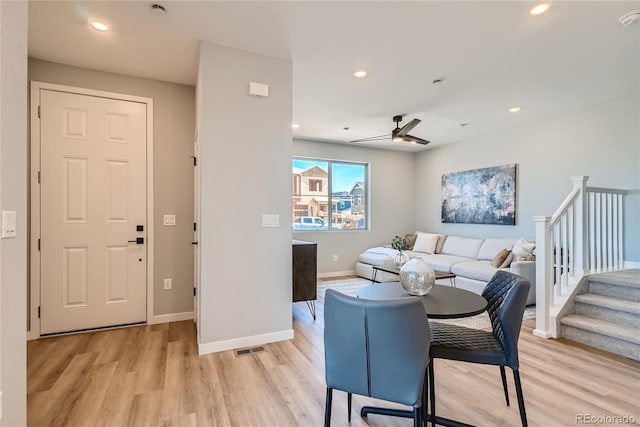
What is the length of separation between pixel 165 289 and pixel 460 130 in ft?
16.3

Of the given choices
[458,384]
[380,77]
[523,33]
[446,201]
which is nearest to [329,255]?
[446,201]

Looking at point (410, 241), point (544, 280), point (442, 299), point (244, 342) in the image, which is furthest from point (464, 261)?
point (244, 342)

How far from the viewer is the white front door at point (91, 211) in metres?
2.94

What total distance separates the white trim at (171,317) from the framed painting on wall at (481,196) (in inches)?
193

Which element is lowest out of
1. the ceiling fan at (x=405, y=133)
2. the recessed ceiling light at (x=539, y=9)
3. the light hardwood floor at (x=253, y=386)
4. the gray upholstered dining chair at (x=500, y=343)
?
the light hardwood floor at (x=253, y=386)

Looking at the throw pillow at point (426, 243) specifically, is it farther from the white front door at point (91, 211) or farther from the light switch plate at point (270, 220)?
the white front door at point (91, 211)

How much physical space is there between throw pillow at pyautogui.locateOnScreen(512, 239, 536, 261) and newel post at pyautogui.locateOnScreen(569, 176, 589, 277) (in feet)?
2.61

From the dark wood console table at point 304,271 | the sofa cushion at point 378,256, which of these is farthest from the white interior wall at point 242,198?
the sofa cushion at point 378,256

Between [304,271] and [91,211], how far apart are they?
7.30 ft

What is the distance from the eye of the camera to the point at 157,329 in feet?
10.4

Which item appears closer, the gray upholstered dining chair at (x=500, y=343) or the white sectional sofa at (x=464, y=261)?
the gray upholstered dining chair at (x=500, y=343)

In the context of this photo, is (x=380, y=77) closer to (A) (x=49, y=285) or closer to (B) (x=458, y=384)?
(B) (x=458, y=384)

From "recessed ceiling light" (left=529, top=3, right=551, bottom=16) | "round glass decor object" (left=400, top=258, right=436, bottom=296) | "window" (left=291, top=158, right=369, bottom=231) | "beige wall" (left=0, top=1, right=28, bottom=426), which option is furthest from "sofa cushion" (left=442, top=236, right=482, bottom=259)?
"beige wall" (left=0, top=1, right=28, bottom=426)

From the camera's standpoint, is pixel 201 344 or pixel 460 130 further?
pixel 460 130
